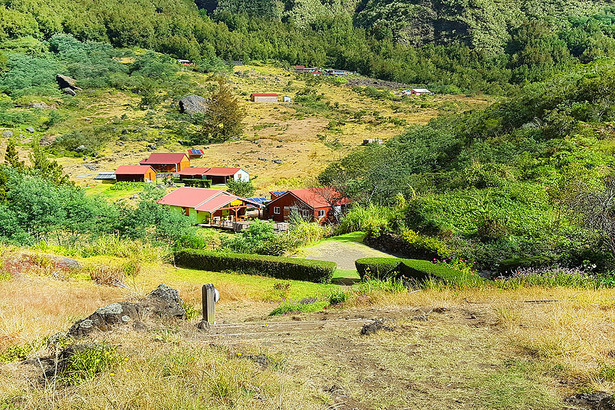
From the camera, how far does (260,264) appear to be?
1755 centimetres

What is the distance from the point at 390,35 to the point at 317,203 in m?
130

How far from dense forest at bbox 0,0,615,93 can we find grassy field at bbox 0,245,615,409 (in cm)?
9601

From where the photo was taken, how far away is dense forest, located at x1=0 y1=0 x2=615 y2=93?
106625mm

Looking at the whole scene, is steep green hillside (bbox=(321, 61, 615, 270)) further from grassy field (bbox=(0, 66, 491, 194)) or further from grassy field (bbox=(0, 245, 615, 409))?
grassy field (bbox=(0, 66, 491, 194))

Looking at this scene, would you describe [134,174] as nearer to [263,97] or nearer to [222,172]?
[222,172]

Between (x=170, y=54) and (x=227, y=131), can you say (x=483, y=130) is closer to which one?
(x=227, y=131)

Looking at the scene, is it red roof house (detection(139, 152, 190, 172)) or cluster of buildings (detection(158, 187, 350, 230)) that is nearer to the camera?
cluster of buildings (detection(158, 187, 350, 230))

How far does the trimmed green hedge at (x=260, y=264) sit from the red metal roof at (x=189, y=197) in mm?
13273

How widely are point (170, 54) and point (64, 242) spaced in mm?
104698

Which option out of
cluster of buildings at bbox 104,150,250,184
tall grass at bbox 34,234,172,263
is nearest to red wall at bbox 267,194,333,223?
cluster of buildings at bbox 104,150,250,184

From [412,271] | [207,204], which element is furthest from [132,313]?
[207,204]

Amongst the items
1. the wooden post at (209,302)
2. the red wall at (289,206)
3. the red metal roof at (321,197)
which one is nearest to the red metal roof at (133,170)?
the red wall at (289,206)

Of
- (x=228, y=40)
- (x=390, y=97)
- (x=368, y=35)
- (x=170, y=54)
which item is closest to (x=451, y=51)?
(x=368, y=35)

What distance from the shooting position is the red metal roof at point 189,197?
1283 inches
